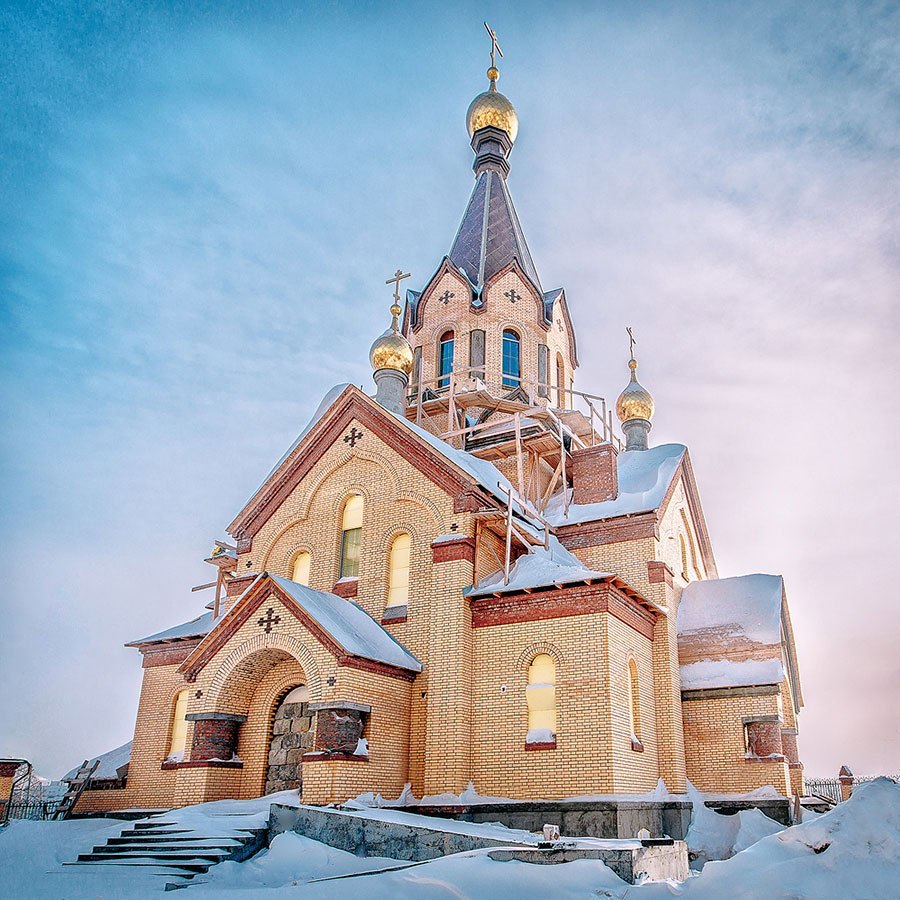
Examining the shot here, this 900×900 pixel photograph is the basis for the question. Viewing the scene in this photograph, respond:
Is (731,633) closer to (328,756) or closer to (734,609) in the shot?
(734,609)

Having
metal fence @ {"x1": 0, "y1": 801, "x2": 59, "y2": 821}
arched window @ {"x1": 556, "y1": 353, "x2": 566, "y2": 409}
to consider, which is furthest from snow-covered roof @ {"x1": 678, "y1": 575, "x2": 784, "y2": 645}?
metal fence @ {"x1": 0, "y1": 801, "x2": 59, "y2": 821}

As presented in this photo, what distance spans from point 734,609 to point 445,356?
919cm

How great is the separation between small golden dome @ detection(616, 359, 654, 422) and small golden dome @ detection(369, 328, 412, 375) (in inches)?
245

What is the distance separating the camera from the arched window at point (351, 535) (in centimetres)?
1592

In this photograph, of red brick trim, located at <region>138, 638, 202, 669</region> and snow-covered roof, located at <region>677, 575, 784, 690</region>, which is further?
red brick trim, located at <region>138, 638, 202, 669</region>

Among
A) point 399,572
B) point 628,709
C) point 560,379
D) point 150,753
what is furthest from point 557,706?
point 560,379

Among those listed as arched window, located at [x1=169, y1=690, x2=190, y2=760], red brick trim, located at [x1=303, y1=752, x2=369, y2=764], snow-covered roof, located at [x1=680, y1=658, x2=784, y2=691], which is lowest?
red brick trim, located at [x1=303, y1=752, x2=369, y2=764]

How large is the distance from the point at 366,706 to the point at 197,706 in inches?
127

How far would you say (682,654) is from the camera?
16281 millimetres

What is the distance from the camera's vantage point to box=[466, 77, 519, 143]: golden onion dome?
25516mm

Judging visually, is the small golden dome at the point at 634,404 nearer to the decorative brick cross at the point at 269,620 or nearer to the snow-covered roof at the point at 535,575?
the snow-covered roof at the point at 535,575

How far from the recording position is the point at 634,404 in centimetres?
2202

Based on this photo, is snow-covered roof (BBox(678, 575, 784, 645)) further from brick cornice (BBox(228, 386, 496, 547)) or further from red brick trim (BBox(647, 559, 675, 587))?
brick cornice (BBox(228, 386, 496, 547))

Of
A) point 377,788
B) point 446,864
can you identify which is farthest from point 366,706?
point 446,864
